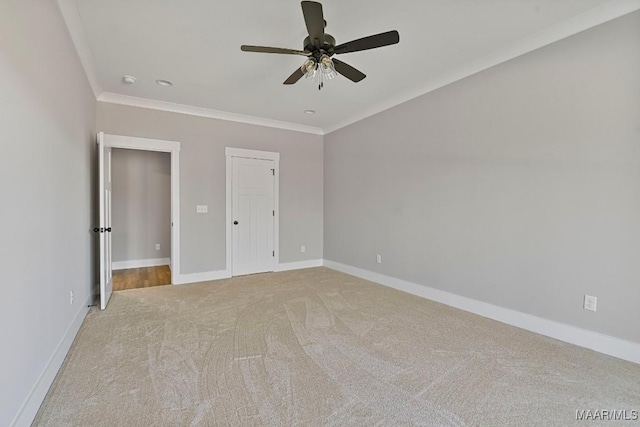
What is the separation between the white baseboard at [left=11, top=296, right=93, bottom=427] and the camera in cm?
156

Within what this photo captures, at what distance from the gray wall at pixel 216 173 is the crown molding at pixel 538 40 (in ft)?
7.48

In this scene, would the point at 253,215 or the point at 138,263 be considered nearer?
the point at 253,215

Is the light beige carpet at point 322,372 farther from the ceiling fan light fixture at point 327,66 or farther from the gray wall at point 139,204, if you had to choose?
the gray wall at point 139,204

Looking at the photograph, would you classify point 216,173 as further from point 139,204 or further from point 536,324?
point 536,324

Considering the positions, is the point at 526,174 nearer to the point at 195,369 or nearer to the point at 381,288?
the point at 381,288

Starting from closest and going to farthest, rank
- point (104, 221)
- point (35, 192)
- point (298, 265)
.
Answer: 1. point (35, 192)
2. point (104, 221)
3. point (298, 265)

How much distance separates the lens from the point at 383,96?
13.4ft

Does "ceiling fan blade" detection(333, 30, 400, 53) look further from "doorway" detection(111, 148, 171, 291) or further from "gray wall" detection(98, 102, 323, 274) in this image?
"doorway" detection(111, 148, 171, 291)

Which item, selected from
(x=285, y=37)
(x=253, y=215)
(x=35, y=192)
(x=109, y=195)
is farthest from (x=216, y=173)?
(x=35, y=192)

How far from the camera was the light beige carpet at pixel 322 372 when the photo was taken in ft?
5.52

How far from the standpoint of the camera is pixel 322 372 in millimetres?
2094

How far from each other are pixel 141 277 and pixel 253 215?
2.09 metres

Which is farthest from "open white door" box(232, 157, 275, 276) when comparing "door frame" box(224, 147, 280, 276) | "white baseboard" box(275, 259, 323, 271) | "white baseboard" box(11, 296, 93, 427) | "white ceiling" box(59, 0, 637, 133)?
"white baseboard" box(11, 296, 93, 427)

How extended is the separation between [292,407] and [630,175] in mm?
2890
